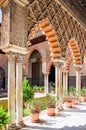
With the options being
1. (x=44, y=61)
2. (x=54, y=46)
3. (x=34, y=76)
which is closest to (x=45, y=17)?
(x=54, y=46)

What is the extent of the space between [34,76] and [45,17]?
1812 centimetres

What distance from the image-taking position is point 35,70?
2603cm

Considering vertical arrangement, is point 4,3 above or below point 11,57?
above

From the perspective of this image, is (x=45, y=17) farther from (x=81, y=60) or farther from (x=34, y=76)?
(x=34, y=76)

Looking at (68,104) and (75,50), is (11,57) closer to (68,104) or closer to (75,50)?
(68,104)

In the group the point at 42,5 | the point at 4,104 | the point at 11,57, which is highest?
the point at 42,5

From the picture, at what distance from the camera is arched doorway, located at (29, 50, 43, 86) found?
24759 millimetres

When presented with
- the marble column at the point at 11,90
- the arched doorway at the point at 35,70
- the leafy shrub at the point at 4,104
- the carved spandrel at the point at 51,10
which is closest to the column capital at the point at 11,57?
the marble column at the point at 11,90

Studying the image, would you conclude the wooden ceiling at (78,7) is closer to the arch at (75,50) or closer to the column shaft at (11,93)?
A: the arch at (75,50)

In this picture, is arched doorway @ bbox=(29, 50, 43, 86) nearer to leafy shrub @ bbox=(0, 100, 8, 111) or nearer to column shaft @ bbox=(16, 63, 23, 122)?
leafy shrub @ bbox=(0, 100, 8, 111)

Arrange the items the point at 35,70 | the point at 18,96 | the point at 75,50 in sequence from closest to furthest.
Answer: the point at 18,96, the point at 75,50, the point at 35,70

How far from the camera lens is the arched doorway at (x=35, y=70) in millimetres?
24759

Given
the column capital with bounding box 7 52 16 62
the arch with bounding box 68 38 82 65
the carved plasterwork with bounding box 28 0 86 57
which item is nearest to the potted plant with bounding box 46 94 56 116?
the carved plasterwork with bounding box 28 0 86 57

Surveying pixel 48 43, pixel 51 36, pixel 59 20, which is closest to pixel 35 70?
pixel 48 43
